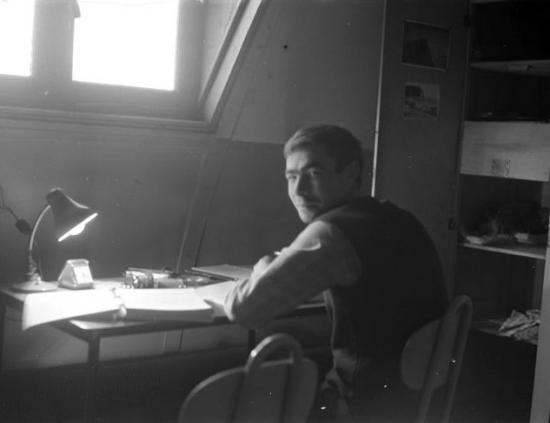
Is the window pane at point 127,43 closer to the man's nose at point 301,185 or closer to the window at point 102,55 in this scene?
the window at point 102,55

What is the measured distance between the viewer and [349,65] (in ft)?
12.4

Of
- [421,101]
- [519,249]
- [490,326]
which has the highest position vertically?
[421,101]

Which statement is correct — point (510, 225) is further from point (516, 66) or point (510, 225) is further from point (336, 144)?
point (336, 144)

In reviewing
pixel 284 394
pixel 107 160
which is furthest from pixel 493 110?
pixel 284 394

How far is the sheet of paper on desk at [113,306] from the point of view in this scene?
2223 mm

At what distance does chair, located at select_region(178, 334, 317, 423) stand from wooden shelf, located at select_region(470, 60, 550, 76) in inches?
104

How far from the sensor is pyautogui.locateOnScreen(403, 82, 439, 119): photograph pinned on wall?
144 inches

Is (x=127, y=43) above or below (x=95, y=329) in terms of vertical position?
above

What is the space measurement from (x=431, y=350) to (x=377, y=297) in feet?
0.56

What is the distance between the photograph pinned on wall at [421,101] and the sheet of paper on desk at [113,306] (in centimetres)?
158

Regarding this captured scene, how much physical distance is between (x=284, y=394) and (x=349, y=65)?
2.57m

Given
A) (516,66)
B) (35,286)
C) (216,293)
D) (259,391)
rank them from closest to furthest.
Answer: (259,391), (216,293), (35,286), (516,66)

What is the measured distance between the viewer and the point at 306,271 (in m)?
1.91

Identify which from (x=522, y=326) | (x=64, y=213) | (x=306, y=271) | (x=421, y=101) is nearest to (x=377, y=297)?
(x=306, y=271)
